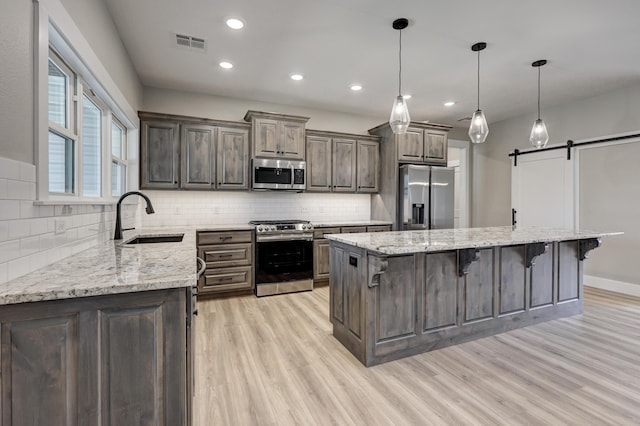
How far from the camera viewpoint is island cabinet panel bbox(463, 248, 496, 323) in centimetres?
269

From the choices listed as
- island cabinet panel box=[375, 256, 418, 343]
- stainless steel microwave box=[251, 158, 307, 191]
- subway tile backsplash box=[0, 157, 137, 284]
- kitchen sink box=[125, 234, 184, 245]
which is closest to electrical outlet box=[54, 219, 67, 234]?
subway tile backsplash box=[0, 157, 137, 284]

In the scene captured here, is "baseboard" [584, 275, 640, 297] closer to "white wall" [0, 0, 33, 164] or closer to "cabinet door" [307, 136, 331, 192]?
"cabinet door" [307, 136, 331, 192]

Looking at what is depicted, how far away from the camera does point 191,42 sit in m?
2.99

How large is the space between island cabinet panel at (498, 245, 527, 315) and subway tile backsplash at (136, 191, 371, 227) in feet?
8.93

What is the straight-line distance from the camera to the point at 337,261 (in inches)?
107

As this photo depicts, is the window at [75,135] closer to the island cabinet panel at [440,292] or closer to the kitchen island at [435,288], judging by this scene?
the kitchen island at [435,288]

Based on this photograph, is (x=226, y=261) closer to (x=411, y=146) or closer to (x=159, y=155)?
(x=159, y=155)

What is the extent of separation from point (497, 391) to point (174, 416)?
1923 millimetres

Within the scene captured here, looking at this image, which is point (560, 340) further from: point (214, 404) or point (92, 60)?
point (92, 60)

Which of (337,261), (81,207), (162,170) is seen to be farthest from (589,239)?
(162,170)

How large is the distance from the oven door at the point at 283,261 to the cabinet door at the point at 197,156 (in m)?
1.15

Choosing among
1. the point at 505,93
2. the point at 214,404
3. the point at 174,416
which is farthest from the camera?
the point at 505,93

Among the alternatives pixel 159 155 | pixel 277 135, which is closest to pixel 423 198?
pixel 277 135

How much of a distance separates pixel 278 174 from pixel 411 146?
2.14 meters
